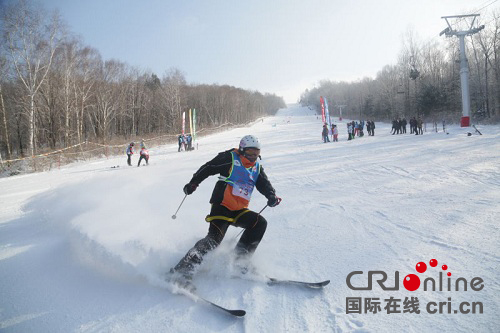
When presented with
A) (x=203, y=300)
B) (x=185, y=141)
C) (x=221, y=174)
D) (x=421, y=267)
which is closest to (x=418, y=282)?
(x=421, y=267)

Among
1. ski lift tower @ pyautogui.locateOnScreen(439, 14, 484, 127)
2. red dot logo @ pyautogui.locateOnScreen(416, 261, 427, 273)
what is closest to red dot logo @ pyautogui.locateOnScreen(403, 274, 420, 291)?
red dot logo @ pyautogui.locateOnScreen(416, 261, 427, 273)

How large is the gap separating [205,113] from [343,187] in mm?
67708

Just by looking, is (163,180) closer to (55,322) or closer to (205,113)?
(55,322)

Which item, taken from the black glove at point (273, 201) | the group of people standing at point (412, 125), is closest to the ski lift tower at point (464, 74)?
the group of people standing at point (412, 125)

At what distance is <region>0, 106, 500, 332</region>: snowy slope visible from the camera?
255cm

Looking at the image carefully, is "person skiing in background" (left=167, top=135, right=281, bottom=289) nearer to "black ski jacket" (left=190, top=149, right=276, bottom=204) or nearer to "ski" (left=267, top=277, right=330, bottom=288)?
"black ski jacket" (left=190, top=149, right=276, bottom=204)

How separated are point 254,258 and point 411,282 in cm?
187

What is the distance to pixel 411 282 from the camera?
300cm

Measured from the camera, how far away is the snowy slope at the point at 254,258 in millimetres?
2553

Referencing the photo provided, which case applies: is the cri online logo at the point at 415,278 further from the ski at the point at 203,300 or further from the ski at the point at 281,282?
the ski at the point at 203,300

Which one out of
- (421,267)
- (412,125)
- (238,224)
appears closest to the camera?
(421,267)

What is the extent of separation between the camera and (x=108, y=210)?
493cm

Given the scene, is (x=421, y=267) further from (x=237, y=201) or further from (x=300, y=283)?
(x=237, y=201)

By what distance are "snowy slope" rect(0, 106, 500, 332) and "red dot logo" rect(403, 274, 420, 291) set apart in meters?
0.08
